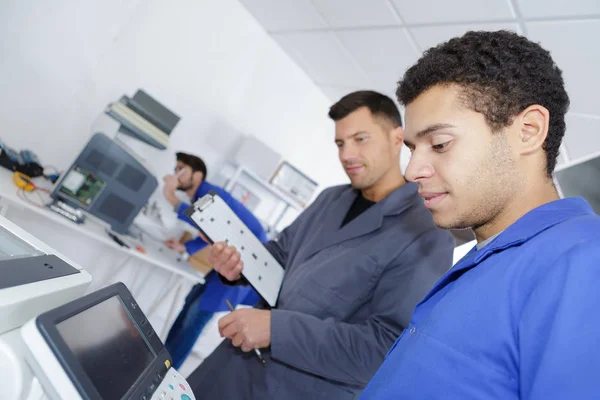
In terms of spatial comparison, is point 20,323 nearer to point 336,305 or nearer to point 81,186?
point 336,305

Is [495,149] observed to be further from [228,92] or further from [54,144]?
[228,92]

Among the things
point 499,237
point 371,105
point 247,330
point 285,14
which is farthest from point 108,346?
point 285,14

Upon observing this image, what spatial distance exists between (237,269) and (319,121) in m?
3.20

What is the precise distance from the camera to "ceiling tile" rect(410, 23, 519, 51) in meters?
2.08

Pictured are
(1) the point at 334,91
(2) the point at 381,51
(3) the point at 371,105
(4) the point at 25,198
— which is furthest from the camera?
(1) the point at 334,91

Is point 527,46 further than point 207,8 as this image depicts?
No

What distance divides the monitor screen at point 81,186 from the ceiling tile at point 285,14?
184 centimetres

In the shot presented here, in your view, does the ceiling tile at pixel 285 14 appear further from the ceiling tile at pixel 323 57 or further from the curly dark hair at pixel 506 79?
the curly dark hair at pixel 506 79

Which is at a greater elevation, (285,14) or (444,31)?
(444,31)

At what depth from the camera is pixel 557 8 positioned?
5.93 feet

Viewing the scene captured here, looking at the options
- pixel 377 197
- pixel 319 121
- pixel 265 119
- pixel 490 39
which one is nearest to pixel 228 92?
pixel 265 119

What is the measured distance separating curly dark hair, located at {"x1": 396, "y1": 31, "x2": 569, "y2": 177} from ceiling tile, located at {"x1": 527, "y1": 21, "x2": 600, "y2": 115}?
1347 mm

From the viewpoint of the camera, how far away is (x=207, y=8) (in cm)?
290

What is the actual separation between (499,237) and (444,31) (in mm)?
2115
